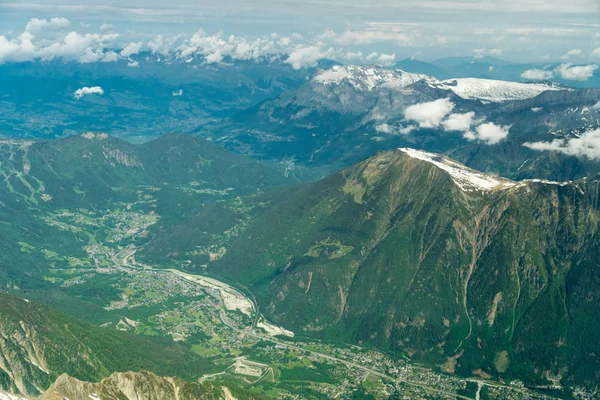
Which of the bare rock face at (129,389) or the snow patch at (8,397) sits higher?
the bare rock face at (129,389)

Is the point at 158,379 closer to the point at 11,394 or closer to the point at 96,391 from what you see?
the point at 96,391

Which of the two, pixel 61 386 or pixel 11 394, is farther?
pixel 11 394

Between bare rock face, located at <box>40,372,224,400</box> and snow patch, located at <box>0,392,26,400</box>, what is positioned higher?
bare rock face, located at <box>40,372,224,400</box>

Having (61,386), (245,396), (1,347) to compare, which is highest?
(61,386)

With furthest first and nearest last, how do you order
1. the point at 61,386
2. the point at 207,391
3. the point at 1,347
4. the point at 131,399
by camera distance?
the point at 1,347, the point at 207,391, the point at 131,399, the point at 61,386

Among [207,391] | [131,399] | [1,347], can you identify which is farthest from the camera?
[1,347]

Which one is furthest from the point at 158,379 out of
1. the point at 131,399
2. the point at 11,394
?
the point at 11,394

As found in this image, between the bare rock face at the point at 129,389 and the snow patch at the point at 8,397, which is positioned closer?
the bare rock face at the point at 129,389

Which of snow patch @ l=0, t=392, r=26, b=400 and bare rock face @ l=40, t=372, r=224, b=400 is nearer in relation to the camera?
bare rock face @ l=40, t=372, r=224, b=400

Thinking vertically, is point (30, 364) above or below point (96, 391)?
below

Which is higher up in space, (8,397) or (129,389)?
(129,389)

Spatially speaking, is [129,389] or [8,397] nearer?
[129,389]
